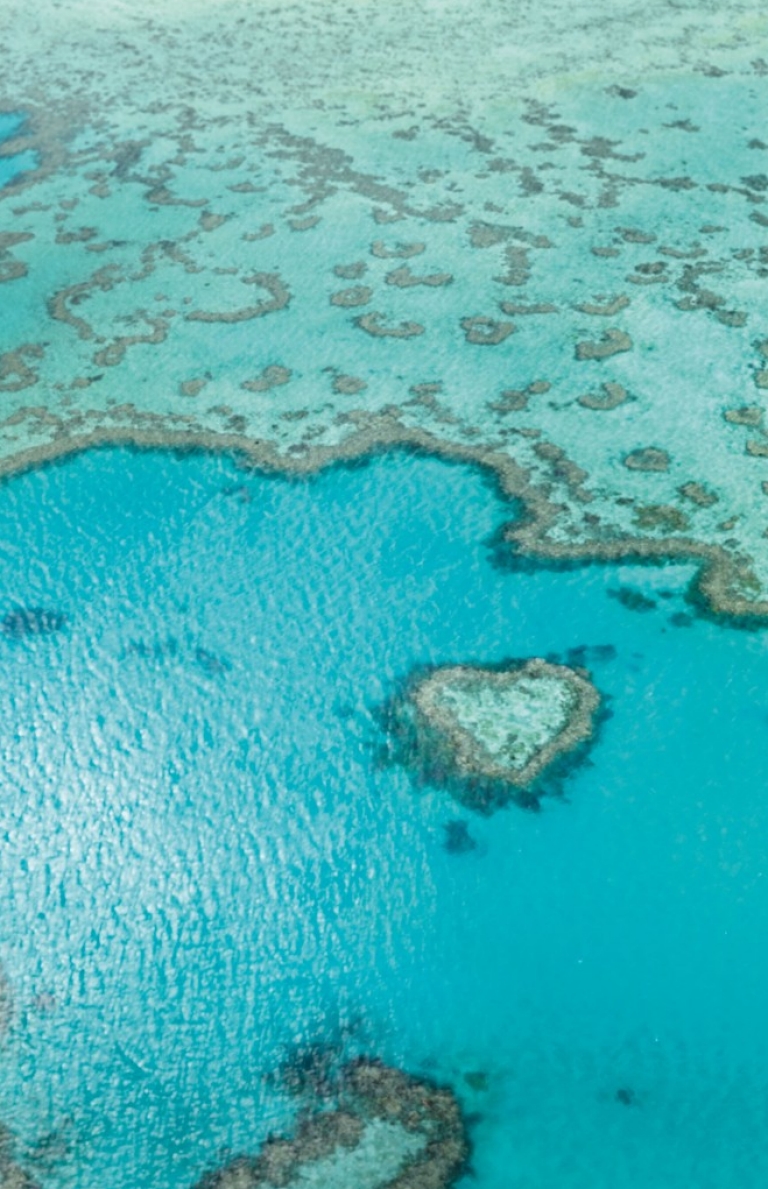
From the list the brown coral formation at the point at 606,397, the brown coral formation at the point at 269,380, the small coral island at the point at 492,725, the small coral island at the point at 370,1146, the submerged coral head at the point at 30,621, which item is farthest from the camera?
the brown coral formation at the point at 269,380

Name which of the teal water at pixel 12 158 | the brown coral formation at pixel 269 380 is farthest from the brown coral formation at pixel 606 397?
the teal water at pixel 12 158

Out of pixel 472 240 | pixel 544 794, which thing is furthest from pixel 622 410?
pixel 544 794

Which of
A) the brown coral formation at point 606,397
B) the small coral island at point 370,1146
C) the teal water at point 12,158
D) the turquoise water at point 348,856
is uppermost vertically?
the teal water at point 12,158

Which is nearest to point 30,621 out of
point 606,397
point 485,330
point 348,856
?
point 348,856

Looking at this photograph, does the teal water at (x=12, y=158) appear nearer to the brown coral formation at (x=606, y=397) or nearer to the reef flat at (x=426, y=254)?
the reef flat at (x=426, y=254)

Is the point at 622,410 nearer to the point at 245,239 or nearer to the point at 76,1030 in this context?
the point at 245,239

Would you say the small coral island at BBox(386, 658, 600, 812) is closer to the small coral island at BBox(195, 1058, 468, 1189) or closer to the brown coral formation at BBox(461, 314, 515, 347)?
the small coral island at BBox(195, 1058, 468, 1189)

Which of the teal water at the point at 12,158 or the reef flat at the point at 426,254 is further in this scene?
the teal water at the point at 12,158
